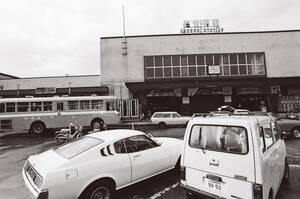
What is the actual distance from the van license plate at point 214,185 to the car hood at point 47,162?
113 inches

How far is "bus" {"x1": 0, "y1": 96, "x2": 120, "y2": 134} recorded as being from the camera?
14648mm

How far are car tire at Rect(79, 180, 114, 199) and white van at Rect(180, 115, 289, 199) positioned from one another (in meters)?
Answer: 1.61

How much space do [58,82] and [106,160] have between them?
1201 inches

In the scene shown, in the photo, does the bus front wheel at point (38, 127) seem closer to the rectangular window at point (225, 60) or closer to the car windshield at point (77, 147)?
the car windshield at point (77, 147)

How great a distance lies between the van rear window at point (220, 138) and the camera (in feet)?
11.0

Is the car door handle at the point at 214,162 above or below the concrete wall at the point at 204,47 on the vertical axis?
below

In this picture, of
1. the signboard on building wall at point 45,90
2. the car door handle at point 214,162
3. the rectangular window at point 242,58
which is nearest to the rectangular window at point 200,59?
the rectangular window at point 242,58

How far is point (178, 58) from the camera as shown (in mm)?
25688

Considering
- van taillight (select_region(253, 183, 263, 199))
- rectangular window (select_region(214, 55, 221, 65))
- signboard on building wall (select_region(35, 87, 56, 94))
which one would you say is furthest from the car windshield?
rectangular window (select_region(214, 55, 221, 65))

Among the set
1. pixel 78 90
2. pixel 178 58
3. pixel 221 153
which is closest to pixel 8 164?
pixel 221 153

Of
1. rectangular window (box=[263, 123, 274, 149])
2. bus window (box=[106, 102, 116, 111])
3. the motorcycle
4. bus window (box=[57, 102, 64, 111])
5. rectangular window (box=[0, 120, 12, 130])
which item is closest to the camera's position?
rectangular window (box=[263, 123, 274, 149])

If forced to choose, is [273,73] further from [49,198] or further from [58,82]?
[58,82]

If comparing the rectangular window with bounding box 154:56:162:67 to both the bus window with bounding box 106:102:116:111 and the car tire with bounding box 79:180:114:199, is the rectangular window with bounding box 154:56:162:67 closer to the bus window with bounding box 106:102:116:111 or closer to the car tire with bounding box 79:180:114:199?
the bus window with bounding box 106:102:116:111

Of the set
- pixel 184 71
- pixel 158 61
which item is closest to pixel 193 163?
pixel 184 71
